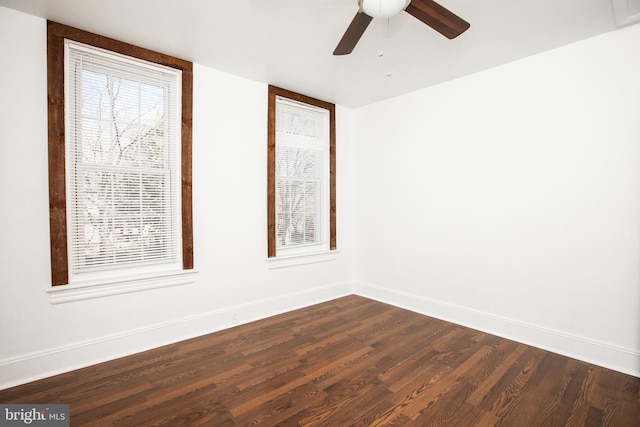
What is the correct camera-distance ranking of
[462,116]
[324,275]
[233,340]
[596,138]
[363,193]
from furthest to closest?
[363,193]
[324,275]
[462,116]
[233,340]
[596,138]

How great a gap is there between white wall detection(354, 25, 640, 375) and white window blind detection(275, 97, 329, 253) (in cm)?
90

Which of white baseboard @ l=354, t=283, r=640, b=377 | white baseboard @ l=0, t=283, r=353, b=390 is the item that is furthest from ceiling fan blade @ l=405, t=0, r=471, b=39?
white baseboard @ l=0, t=283, r=353, b=390

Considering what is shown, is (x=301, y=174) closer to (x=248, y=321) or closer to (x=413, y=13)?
(x=248, y=321)

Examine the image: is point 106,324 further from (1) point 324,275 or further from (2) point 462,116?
(2) point 462,116

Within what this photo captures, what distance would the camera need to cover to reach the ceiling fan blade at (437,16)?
177 centimetres

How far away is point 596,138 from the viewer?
2426 mm

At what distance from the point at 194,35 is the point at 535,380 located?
374 centimetres

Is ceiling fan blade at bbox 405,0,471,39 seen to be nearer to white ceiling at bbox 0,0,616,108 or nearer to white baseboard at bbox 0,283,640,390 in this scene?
white ceiling at bbox 0,0,616,108

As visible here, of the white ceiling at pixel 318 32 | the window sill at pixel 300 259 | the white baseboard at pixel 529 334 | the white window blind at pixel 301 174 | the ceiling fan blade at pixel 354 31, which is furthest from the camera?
the white window blind at pixel 301 174

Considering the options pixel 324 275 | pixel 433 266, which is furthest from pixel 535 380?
pixel 324 275

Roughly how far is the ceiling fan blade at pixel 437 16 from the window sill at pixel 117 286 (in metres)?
2.76

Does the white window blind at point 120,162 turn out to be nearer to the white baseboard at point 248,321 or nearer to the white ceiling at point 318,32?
A: the white ceiling at point 318,32

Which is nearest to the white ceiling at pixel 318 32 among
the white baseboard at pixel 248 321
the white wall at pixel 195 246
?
the white wall at pixel 195 246

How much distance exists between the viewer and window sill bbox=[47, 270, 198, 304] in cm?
228
